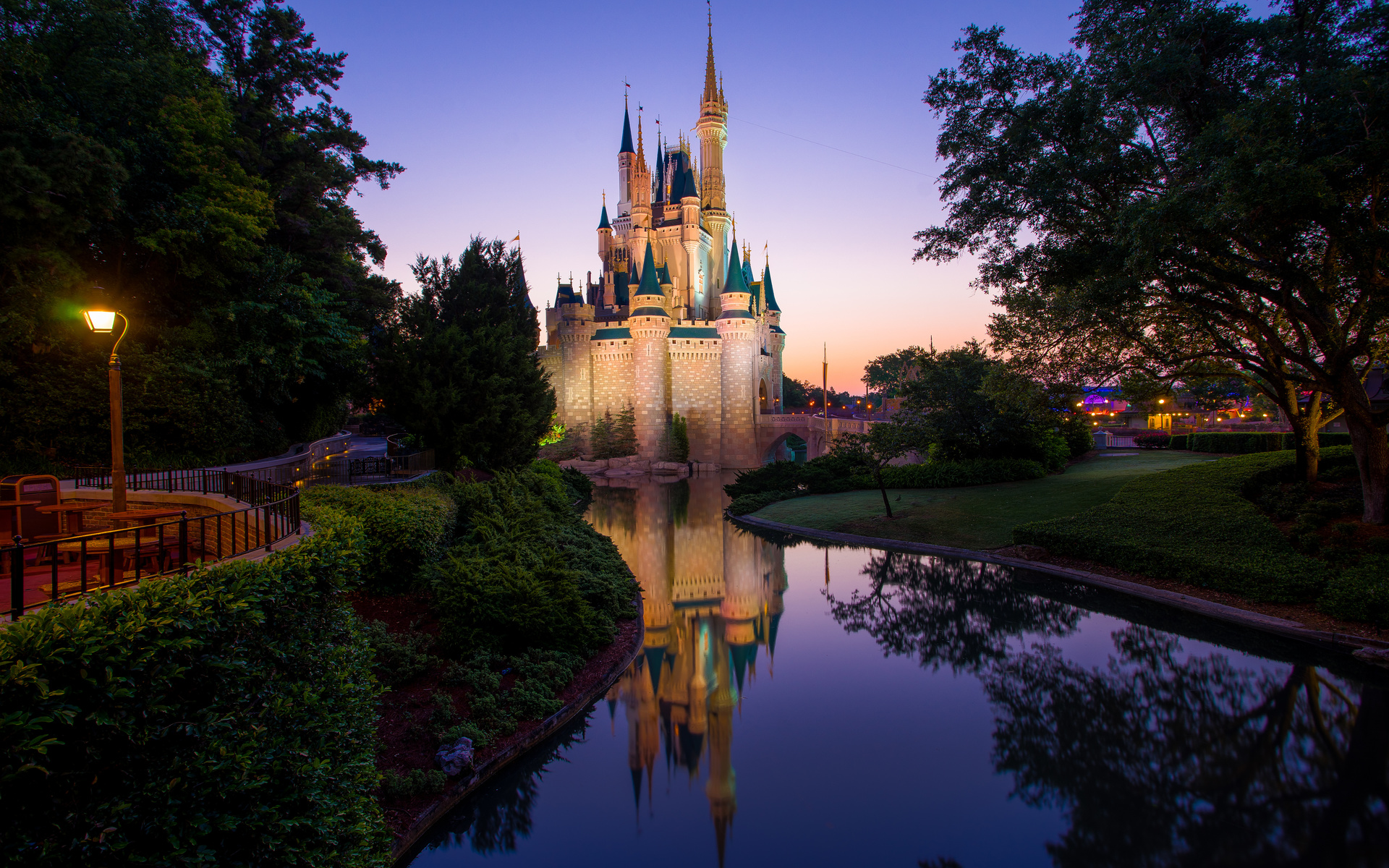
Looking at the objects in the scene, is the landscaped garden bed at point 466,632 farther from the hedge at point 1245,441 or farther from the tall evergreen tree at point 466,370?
the hedge at point 1245,441

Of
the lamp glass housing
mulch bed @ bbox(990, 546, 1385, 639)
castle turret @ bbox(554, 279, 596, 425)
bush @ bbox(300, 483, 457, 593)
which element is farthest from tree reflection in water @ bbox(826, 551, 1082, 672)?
castle turret @ bbox(554, 279, 596, 425)

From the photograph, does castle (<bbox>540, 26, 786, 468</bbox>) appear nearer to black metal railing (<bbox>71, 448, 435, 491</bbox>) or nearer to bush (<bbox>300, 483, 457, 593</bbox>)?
black metal railing (<bbox>71, 448, 435, 491</bbox>)

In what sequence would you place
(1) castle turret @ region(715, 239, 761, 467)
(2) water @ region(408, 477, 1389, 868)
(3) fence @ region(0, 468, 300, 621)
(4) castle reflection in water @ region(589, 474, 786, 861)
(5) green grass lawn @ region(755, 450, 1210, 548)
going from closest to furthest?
(3) fence @ region(0, 468, 300, 621) → (2) water @ region(408, 477, 1389, 868) → (4) castle reflection in water @ region(589, 474, 786, 861) → (5) green grass lawn @ region(755, 450, 1210, 548) → (1) castle turret @ region(715, 239, 761, 467)

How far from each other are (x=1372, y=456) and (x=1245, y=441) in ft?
51.3

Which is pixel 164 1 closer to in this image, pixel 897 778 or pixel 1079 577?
pixel 897 778

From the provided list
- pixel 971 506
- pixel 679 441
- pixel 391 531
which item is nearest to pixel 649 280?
pixel 679 441

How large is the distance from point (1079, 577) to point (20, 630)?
15894mm

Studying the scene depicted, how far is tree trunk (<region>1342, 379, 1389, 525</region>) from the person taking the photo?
11.2 metres

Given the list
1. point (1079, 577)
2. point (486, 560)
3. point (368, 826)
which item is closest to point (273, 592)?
point (368, 826)

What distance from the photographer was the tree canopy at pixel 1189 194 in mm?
9492

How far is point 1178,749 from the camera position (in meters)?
7.45

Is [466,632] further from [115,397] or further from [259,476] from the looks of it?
[259,476]

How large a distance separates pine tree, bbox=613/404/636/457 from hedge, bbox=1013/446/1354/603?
36.5m

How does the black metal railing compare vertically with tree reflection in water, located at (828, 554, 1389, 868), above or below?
above
